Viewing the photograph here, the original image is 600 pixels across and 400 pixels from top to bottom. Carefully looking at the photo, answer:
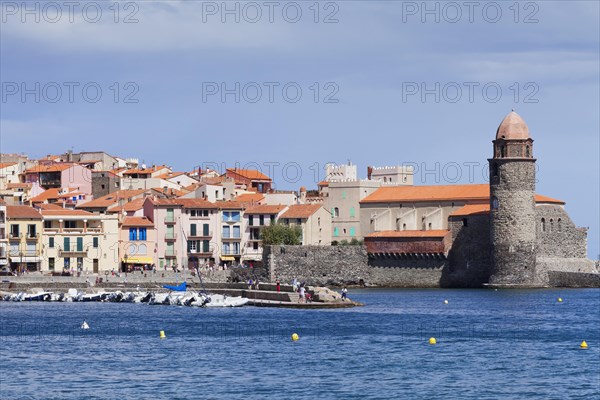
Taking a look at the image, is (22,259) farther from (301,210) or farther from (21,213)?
(301,210)

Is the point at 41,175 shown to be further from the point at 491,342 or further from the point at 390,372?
→ the point at 390,372

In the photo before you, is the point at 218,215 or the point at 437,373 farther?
the point at 218,215

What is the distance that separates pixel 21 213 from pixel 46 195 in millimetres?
16211

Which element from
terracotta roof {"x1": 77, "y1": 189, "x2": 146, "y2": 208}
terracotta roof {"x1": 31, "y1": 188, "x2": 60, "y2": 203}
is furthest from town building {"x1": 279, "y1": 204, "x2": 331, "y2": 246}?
terracotta roof {"x1": 31, "y1": 188, "x2": 60, "y2": 203}

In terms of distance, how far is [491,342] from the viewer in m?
57.9

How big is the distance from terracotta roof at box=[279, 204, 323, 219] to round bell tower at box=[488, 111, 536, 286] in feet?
56.6

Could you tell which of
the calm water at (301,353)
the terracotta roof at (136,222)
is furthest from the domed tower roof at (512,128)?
the terracotta roof at (136,222)

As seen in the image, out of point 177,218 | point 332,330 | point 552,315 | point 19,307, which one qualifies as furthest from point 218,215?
→ point 332,330

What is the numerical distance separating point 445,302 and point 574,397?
38875mm

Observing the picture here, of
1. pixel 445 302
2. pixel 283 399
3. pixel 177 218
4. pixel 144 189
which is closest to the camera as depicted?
pixel 283 399

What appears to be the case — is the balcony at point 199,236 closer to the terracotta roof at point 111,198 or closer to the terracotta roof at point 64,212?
the terracotta roof at point 111,198

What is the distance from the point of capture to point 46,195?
112 metres

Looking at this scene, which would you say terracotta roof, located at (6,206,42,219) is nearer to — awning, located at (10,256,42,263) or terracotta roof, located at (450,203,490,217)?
awning, located at (10,256,42,263)

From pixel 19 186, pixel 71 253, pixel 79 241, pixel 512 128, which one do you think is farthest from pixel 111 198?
pixel 512 128
